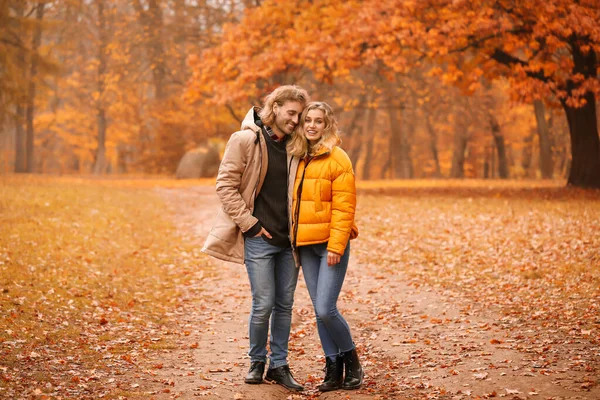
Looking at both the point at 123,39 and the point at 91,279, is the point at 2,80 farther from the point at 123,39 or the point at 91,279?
the point at 91,279

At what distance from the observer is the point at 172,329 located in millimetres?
8062

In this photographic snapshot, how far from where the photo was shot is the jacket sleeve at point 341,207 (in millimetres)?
5113

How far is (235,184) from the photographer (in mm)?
5266

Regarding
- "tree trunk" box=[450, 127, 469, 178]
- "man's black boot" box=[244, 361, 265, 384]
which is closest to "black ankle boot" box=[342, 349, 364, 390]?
"man's black boot" box=[244, 361, 265, 384]

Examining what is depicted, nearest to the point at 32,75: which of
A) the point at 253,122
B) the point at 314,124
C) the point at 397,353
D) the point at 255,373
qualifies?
the point at 397,353

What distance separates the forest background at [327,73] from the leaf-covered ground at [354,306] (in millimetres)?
4148

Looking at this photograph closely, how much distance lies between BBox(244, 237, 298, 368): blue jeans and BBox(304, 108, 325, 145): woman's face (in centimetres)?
86

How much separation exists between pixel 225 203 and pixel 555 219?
384 inches

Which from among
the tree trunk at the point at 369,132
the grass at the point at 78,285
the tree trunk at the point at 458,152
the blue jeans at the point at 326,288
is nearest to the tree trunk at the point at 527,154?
the tree trunk at the point at 458,152

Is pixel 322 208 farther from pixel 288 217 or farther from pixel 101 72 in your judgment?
pixel 101 72

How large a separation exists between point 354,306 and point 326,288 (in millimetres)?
3909

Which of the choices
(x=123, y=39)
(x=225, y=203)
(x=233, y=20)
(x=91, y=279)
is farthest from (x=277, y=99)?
(x=123, y=39)

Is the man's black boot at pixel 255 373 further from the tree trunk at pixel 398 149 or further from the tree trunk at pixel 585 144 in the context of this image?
the tree trunk at pixel 398 149

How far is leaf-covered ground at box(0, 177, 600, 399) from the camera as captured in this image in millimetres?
5758
